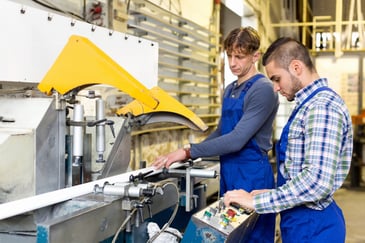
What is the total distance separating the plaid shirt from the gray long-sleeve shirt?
488 millimetres

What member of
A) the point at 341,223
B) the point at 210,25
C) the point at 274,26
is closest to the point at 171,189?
the point at 341,223

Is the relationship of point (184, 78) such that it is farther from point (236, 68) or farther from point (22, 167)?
point (22, 167)

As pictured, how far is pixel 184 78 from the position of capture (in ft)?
11.6

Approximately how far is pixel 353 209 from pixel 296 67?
3.87 metres

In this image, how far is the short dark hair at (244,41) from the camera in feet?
6.17

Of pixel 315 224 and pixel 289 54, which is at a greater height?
pixel 289 54

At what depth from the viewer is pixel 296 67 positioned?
1.32m

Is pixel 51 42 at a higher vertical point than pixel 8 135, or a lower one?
higher

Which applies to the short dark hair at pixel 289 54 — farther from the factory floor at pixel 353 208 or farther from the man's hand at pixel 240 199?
the factory floor at pixel 353 208

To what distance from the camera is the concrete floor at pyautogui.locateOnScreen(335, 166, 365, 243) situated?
386 centimetres

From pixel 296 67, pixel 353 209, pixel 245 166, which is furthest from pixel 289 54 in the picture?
pixel 353 209

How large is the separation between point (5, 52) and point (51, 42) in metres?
0.23

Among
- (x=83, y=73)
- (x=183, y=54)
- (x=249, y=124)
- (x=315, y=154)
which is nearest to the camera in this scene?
(x=315, y=154)

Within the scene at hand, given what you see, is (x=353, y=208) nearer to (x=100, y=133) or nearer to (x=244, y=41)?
(x=244, y=41)
